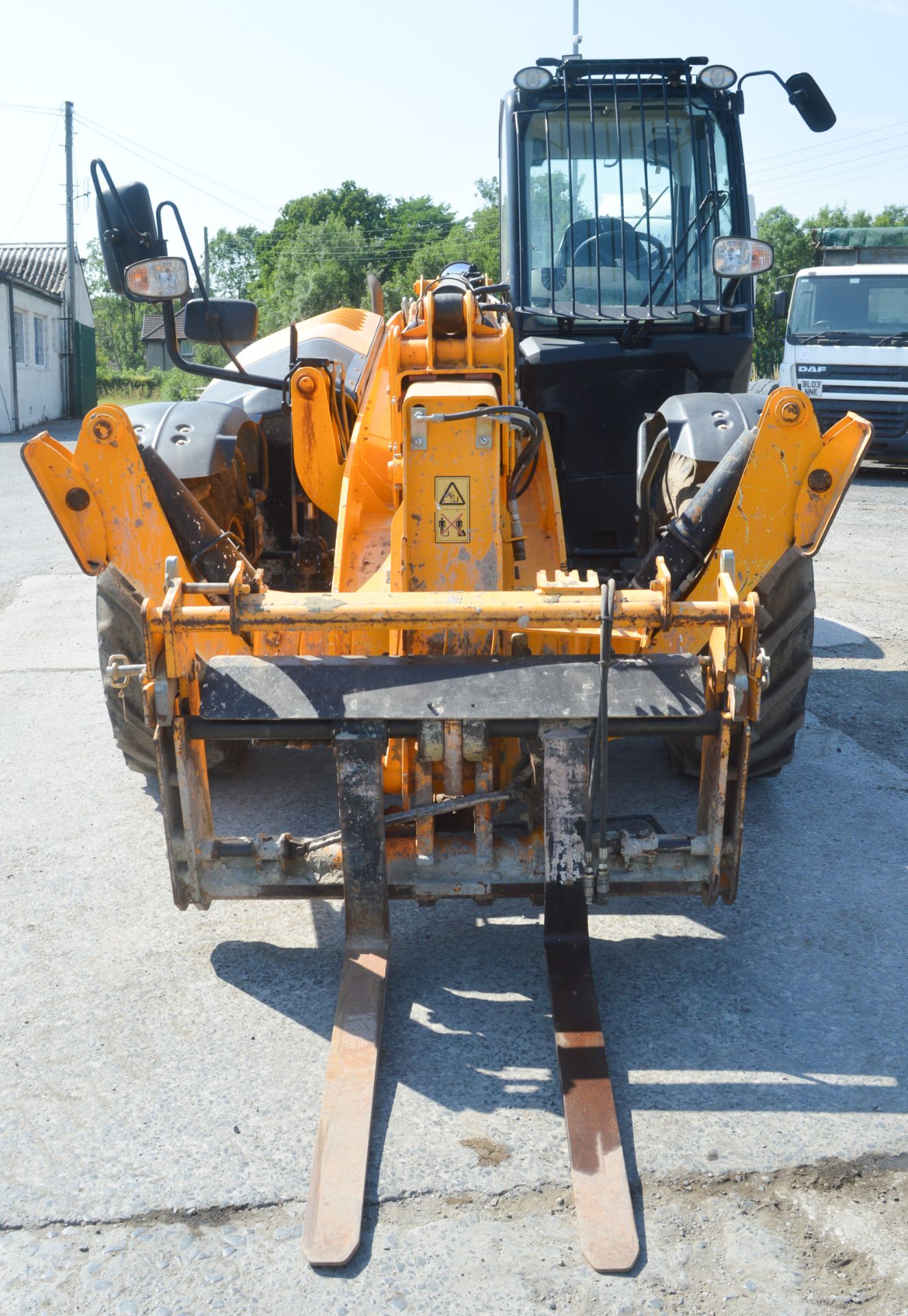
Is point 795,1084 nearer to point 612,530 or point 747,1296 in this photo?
point 747,1296

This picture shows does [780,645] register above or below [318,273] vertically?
below

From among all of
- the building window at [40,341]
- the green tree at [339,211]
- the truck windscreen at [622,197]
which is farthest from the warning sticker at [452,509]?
the green tree at [339,211]

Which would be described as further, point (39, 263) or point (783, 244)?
point (783, 244)

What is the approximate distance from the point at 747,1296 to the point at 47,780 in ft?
12.0

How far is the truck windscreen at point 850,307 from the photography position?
48.8 feet

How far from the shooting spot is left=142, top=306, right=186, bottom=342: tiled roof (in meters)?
4.42

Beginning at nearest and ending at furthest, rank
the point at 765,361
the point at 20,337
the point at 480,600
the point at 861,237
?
the point at 480,600 → the point at 861,237 → the point at 765,361 → the point at 20,337

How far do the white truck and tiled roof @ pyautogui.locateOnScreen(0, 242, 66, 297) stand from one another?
2342cm

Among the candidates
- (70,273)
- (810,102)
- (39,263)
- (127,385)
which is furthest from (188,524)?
(127,385)

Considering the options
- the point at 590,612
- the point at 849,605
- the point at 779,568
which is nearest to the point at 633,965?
the point at 590,612

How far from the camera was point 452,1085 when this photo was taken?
2928 mm

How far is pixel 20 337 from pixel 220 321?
27.2m

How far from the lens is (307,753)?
17.3ft

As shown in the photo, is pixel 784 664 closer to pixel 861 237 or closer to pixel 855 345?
pixel 855 345
